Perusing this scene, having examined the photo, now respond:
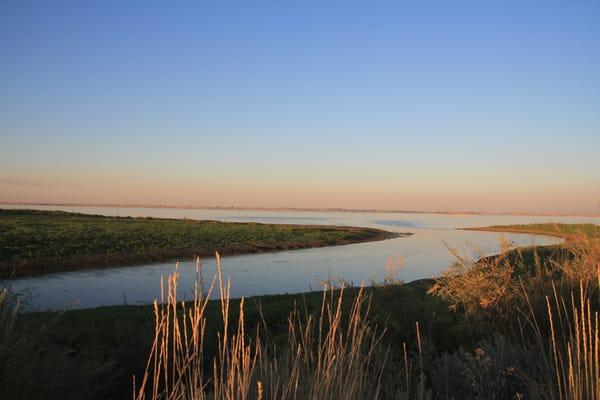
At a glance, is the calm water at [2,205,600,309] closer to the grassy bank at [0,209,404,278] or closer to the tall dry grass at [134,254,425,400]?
the grassy bank at [0,209,404,278]

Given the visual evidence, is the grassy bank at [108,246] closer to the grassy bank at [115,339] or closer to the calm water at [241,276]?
the calm water at [241,276]

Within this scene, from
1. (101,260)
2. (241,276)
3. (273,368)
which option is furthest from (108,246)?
(273,368)

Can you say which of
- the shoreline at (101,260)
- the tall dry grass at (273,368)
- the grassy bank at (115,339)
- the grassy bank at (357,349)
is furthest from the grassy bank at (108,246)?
the tall dry grass at (273,368)

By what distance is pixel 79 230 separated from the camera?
41.5 meters

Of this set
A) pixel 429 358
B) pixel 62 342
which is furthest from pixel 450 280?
pixel 62 342

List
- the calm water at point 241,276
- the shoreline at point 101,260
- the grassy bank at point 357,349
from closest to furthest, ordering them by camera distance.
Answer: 1. the grassy bank at point 357,349
2. the calm water at point 241,276
3. the shoreline at point 101,260

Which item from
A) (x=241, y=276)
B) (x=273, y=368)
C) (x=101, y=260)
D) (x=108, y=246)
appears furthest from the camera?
(x=108, y=246)

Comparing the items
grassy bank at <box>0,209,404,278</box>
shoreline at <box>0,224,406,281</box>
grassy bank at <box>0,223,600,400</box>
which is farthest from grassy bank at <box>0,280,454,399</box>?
grassy bank at <box>0,209,404,278</box>

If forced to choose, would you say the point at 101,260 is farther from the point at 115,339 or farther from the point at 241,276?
the point at 115,339

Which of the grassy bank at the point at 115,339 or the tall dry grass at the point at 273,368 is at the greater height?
the tall dry grass at the point at 273,368

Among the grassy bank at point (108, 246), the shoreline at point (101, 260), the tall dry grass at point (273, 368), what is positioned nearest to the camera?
the tall dry grass at point (273, 368)

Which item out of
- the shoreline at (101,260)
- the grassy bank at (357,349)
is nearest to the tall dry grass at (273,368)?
the grassy bank at (357,349)

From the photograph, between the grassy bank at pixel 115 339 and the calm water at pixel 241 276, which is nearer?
the grassy bank at pixel 115 339

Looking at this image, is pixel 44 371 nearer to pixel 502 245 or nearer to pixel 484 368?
pixel 484 368
